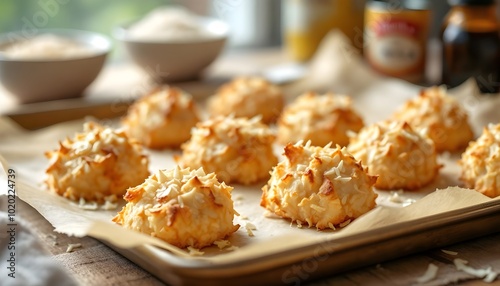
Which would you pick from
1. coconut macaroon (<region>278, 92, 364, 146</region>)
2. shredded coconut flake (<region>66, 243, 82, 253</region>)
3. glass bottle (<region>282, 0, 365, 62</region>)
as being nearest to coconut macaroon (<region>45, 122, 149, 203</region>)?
shredded coconut flake (<region>66, 243, 82, 253</region>)

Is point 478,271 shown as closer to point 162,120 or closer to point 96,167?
point 96,167

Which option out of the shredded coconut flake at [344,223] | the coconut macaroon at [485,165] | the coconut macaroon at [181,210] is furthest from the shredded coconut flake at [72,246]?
the coconut macaroon at [485,165]

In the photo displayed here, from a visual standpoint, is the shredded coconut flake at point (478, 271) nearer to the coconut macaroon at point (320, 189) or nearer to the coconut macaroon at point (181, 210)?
the coconut macaroon at point (320, 189)

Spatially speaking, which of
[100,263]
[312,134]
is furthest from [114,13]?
[100,263]

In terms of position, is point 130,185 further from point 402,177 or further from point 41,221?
point 402,177

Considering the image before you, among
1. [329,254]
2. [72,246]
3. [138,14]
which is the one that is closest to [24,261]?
[72,246]

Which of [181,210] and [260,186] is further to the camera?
[260,186]
